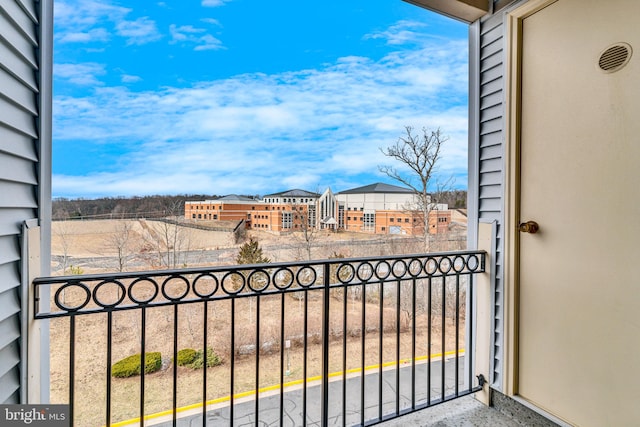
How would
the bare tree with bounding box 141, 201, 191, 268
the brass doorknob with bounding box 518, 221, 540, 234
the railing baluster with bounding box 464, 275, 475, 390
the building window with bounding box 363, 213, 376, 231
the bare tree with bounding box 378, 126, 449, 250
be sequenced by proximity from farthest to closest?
the bare tree with bounding box 378, 126, 449, 250 < the building window with bounding box 363, 213, 376, 231 < the bare tree with bounding box 141, 201, 191, 268 < the railing baluster with bounding box 464, 275, 475, 390 < the brass doorknob with bounding box 518, 221, 540, 234

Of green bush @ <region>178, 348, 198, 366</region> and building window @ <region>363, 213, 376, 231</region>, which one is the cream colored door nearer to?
building window @ <region>363, 213, 376, 231</region>

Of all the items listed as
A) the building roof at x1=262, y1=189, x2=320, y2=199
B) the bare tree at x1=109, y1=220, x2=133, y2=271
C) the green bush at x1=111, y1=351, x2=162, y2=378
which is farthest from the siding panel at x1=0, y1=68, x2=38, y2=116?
the green bush at x1=111, y1=351, x2=162, y2=378

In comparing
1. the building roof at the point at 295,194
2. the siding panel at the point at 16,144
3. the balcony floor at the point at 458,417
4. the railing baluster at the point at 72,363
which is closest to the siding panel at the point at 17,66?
the siding panel at the point at 16,144

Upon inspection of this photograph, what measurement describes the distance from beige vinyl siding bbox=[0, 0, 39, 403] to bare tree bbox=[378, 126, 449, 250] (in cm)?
246

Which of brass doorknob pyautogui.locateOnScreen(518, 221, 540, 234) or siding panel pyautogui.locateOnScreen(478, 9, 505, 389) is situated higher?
siding panel pyautogui.locateOnScreen(478, 9, 505, 389)

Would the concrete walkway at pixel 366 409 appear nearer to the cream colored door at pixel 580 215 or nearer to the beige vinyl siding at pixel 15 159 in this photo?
the cream colored door at pixel 580 215

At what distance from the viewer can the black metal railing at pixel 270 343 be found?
126cm

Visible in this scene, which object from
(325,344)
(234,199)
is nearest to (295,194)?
(234,199)

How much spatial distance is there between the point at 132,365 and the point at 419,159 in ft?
10.2

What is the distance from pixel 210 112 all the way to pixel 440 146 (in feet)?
7.35

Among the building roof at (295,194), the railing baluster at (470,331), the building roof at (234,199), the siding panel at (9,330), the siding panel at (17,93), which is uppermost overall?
the siding panel at (17,93)

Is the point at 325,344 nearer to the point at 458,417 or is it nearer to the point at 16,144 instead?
the point at 458,417

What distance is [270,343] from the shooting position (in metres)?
2.80

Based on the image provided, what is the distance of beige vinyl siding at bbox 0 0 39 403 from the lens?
0.83 metres
